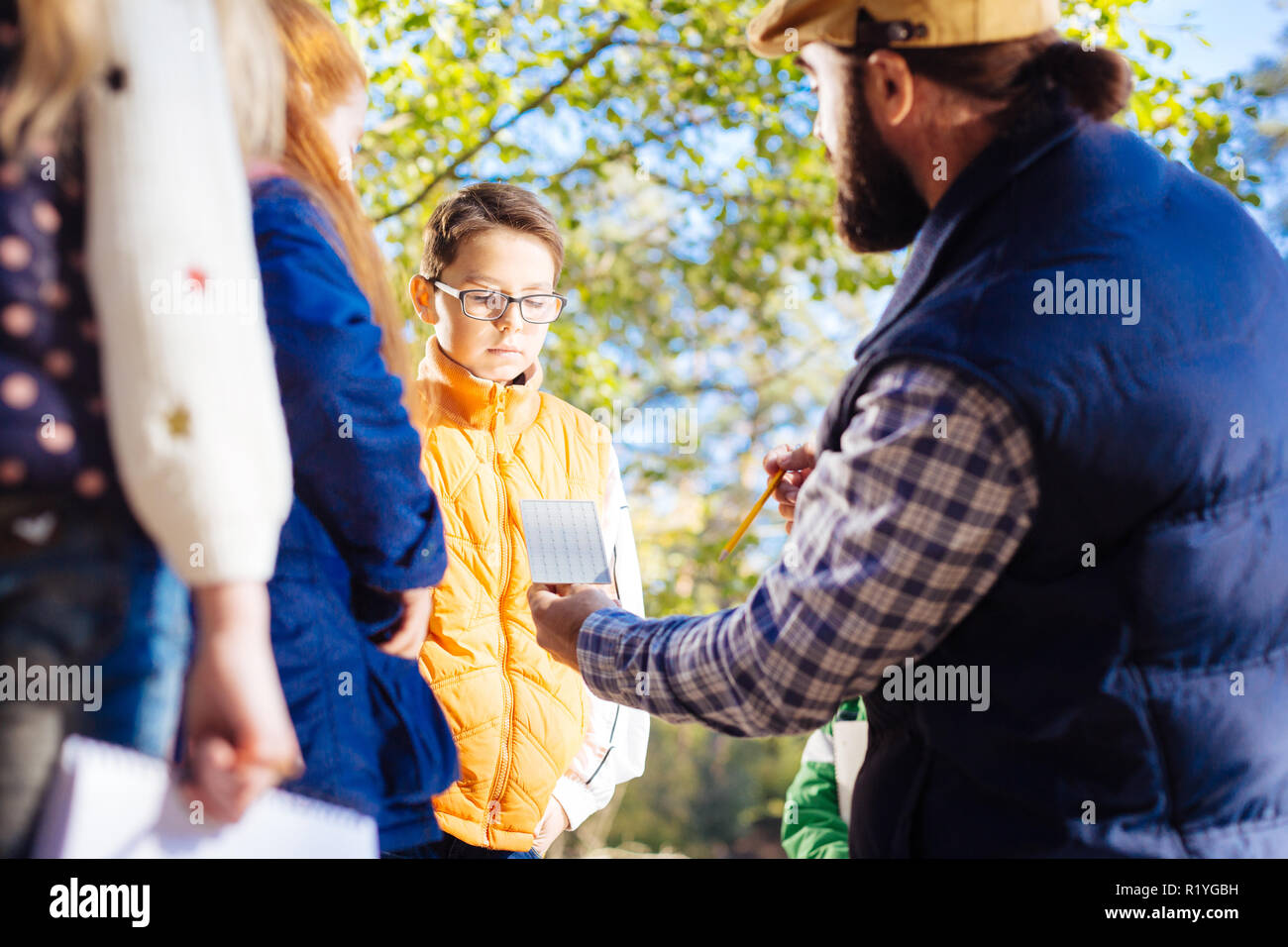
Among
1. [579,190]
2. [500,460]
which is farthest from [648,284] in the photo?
[500,460]

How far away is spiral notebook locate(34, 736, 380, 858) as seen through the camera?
1.32 meters

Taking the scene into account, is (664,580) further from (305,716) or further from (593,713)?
(305,716)

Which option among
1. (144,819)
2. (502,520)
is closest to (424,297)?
(502,520)

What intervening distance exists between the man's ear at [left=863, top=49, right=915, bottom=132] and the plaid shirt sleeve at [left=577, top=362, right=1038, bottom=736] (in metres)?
0.43

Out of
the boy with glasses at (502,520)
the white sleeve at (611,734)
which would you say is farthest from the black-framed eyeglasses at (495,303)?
the white sleeve at (611,734)

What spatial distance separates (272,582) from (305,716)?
0.19m

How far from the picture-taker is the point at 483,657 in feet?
6.47

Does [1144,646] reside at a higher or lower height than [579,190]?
lower

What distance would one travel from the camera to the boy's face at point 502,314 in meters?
2.10

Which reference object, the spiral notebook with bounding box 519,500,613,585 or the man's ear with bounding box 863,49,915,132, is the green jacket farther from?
the man's ear with bounding box 863,49,915,132

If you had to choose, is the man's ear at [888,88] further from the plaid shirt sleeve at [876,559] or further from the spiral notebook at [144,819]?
the spiral notebook at [144,819]

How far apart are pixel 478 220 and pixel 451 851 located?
1156 mm

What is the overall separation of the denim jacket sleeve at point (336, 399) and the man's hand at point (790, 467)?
0.62 m

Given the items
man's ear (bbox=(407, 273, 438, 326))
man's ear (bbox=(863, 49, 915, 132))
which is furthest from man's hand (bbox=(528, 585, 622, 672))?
man's ear (bbox=(863, 49, 915, 132))
